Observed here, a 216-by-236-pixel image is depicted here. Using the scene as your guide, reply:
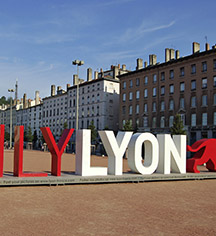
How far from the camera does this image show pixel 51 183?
13719mm

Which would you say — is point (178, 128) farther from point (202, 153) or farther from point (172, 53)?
point (202, 153)

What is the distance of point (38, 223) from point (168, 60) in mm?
50454

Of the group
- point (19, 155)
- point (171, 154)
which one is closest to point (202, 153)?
point (171, 154)

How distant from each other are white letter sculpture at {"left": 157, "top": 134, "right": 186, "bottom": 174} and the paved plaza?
4.27 m

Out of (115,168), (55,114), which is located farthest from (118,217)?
(55,114)

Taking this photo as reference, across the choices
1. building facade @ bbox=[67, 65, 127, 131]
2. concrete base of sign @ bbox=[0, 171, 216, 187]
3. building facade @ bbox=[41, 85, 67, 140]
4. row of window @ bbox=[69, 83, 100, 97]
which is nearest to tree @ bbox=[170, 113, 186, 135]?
building facade @ bbox=[67, 65, 127, 131]

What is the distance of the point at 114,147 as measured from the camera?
16422 mm

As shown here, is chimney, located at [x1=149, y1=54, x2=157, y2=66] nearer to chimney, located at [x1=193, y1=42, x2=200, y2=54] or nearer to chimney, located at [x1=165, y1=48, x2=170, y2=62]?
chimney, located at [x1=165, y1=48, x2=170, y2=62]

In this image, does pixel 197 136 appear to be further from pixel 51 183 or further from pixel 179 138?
pixel 51 183

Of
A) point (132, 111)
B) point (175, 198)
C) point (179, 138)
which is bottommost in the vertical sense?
point (175, 198)

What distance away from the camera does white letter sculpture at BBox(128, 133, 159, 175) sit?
16.9m

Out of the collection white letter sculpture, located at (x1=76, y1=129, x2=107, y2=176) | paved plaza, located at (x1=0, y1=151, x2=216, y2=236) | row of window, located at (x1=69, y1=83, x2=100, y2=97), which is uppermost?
row of window, located at (x1=69, y1=83, x2=100, y2=97)

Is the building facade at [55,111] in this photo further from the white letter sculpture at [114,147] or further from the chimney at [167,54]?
the white letter sculpture at [114,147]

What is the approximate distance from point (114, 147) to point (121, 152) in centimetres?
54
